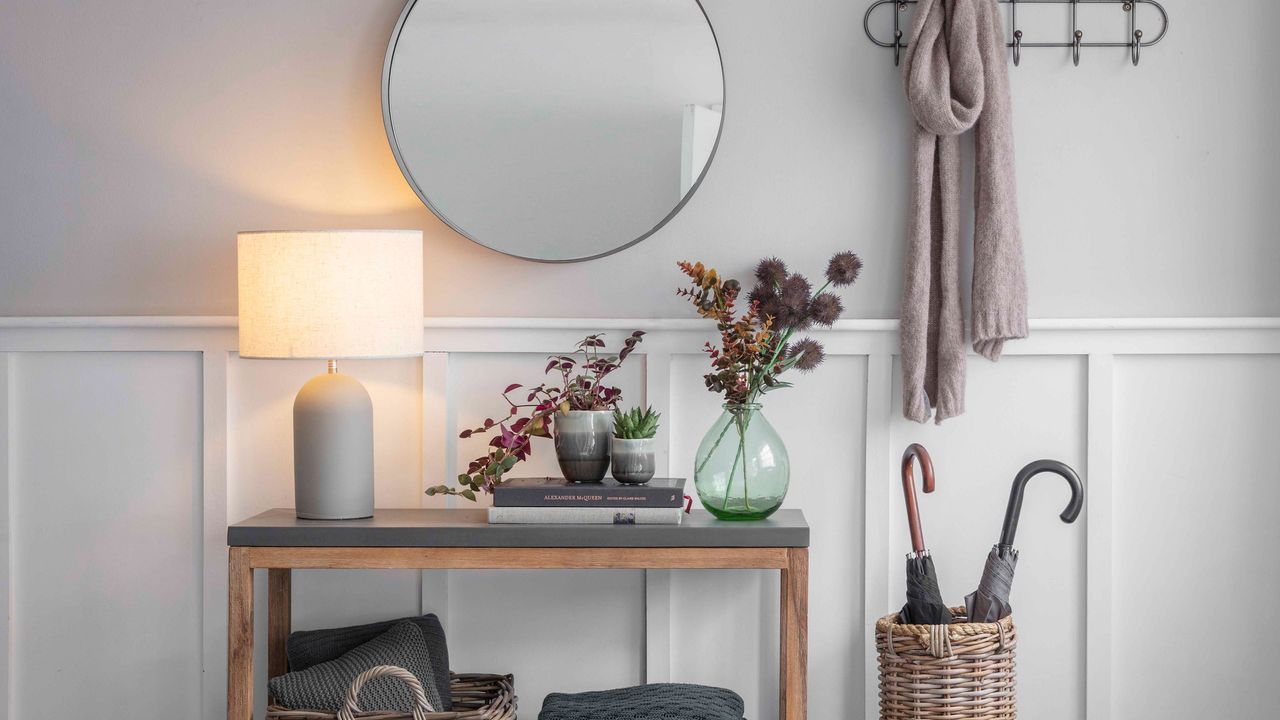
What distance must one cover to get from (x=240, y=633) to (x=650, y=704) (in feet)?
2.25

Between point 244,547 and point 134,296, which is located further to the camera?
point 134,296

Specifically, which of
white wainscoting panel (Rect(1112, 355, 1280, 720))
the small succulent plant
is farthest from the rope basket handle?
white wainscoting panel (Rect(1112, 355, 1280, 720))

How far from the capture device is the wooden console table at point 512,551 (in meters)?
1.80

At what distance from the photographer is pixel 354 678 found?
182 cm

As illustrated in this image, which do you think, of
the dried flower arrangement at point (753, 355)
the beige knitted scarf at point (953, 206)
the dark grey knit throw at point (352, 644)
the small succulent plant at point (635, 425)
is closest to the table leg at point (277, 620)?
the dark grey knit throw at point (352, 644)

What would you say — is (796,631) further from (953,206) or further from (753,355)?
(953,206)

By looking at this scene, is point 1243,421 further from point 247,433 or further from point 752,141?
point 247,433

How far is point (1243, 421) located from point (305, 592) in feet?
6.08

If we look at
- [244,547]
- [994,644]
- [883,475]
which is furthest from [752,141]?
[244,547]

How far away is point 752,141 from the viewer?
7.02 feet

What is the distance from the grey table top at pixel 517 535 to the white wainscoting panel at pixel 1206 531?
765mm

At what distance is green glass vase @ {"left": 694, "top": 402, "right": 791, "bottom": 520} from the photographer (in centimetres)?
190

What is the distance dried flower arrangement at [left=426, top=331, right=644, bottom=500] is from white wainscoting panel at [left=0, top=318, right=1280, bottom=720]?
44 millimetres

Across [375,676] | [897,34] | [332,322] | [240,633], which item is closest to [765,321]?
[897,34]
